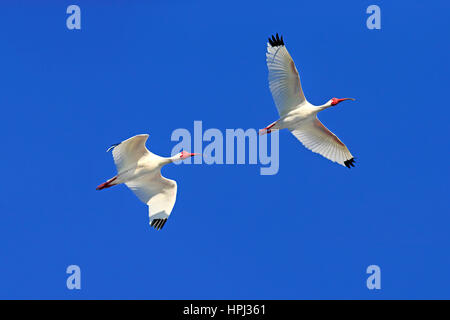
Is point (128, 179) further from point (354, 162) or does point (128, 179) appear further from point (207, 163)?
point (354, 162)

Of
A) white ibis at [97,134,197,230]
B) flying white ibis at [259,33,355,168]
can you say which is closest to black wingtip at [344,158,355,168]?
flying white ibis at [259,33,355,168]

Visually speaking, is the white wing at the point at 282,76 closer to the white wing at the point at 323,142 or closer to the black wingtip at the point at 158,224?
the white wing at the point at 323,142

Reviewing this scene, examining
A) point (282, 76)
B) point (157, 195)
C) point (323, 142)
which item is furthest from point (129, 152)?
point (323, 142)

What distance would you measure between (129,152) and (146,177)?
1.09 m

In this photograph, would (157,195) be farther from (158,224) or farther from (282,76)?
(282,76)

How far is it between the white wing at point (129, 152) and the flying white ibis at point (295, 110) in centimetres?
410

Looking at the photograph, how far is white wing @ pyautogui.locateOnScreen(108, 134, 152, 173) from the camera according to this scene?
65.1 ft

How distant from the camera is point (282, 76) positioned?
21.7 meters

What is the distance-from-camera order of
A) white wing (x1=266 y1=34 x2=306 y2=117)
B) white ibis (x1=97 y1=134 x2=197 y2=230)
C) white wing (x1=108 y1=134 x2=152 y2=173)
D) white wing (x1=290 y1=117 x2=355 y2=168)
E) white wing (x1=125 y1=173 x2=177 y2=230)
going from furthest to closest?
white wing (x1=290 y1=117 x2=355 y2=168) → white wing (x1=266 y1=34 x2=306 y2=117) → white wing (x1=125 y1=173 x2=177 y2=230) → white ibis (x1=97 y1=134 x2=197 y2=230) → white wing (x1=108 y1=134 x2=152 y2=173)

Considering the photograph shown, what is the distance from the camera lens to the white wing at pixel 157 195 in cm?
2120

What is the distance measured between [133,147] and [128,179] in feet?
3.90

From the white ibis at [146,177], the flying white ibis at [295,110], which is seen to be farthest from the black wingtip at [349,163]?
the white ibis at [146,177]

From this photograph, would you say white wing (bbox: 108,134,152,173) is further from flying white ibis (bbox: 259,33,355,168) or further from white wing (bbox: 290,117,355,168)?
white wing (bbox: 290,117,355,168)

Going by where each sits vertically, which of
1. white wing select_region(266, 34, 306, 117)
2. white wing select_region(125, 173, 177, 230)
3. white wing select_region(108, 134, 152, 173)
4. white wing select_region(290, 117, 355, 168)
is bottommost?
white wing select_region(125, 173, 177, 230)
